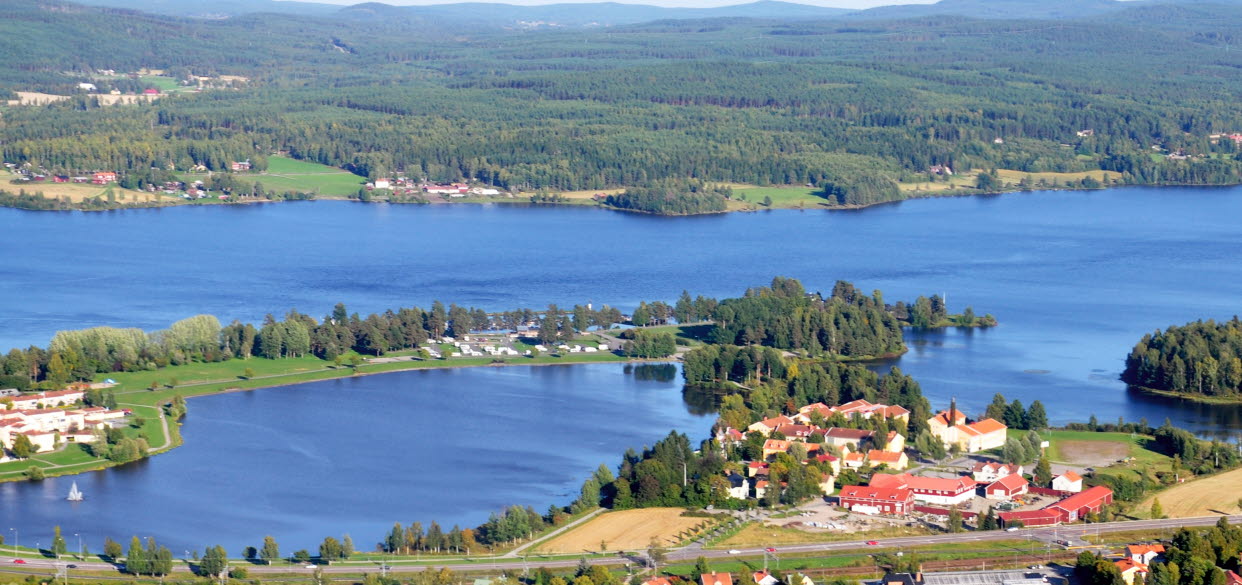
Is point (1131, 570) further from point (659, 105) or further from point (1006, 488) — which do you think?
point (659, 105)

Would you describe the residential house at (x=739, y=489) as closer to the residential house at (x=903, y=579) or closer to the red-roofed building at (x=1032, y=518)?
the red-roofed building at (x=1032, y=518)

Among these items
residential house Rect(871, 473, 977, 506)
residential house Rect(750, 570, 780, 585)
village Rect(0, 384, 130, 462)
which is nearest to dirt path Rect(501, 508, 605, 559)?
residential house Rect(750, 570, 780, 585)

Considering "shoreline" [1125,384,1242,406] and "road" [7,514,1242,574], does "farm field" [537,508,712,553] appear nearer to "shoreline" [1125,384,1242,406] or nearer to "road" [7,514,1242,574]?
"road" [7,514,1242,574]

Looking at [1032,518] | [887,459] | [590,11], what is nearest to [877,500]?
[1032,518]

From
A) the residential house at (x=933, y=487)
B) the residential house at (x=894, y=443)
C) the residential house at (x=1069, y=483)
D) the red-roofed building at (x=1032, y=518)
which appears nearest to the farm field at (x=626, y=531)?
the residential house at (x=933, y=487)

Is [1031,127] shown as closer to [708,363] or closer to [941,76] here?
[941,76]

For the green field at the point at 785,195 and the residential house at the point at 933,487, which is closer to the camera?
the residential house at the point at 933,487
